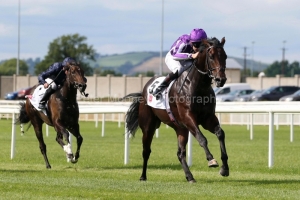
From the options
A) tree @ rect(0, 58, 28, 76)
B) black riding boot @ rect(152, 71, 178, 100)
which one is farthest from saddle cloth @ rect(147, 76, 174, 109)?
tree @ rect(0, 58, 28, 76)

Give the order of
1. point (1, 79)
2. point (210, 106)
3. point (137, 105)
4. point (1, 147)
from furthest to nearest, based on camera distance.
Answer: point (1, 79)
point (1, 147)
point (137, 105)
point (210, 106)

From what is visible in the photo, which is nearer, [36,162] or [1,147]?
[36,162]

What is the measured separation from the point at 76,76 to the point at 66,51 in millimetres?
73339

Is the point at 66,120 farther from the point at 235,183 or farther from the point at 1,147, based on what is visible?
the point at 1,147

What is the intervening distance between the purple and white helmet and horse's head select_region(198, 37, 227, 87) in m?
0.52

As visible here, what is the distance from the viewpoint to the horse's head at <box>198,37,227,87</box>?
9.48 metres

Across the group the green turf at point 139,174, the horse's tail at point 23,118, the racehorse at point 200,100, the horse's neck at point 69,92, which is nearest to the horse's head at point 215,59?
the racehorse at point 200,100

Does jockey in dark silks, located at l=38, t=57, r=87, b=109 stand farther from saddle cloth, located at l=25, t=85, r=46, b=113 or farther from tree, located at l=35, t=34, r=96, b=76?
tree, located at l=35, t=34, r=96, b=76

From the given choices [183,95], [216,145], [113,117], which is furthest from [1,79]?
[183,95]

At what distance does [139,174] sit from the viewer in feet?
38.4

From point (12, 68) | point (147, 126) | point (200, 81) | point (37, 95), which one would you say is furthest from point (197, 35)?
point (12, 68)

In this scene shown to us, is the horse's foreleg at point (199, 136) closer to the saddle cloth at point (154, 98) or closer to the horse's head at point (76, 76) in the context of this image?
the saddle cloth at point (154, 98)

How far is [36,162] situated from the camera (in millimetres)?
14211

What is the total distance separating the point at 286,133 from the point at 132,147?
8511 mm
